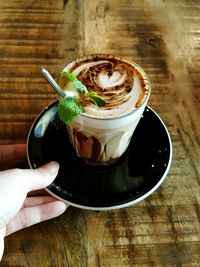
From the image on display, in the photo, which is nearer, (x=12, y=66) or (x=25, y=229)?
(x=25, y=229)

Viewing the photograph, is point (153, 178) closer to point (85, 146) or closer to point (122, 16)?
point (85, 146)

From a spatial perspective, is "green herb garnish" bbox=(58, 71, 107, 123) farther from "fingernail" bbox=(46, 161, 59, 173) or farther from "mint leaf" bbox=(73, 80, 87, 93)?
"fingernail" bbox=(46, 161, 59, 173)

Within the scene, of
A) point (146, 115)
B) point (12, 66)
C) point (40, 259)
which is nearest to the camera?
point (40, 259)

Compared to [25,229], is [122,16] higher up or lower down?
higher up

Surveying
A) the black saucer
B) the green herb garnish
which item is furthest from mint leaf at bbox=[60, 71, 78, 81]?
the black saucer

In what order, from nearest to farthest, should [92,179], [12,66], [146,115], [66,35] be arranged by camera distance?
[92,179]
[146,115]
[12,66]
[66,35]

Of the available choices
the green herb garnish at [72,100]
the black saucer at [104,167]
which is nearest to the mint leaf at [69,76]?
the green herb garnish at [72,100]

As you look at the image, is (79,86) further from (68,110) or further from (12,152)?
(12,152)

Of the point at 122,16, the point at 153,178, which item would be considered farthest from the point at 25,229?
the point at 122,16
